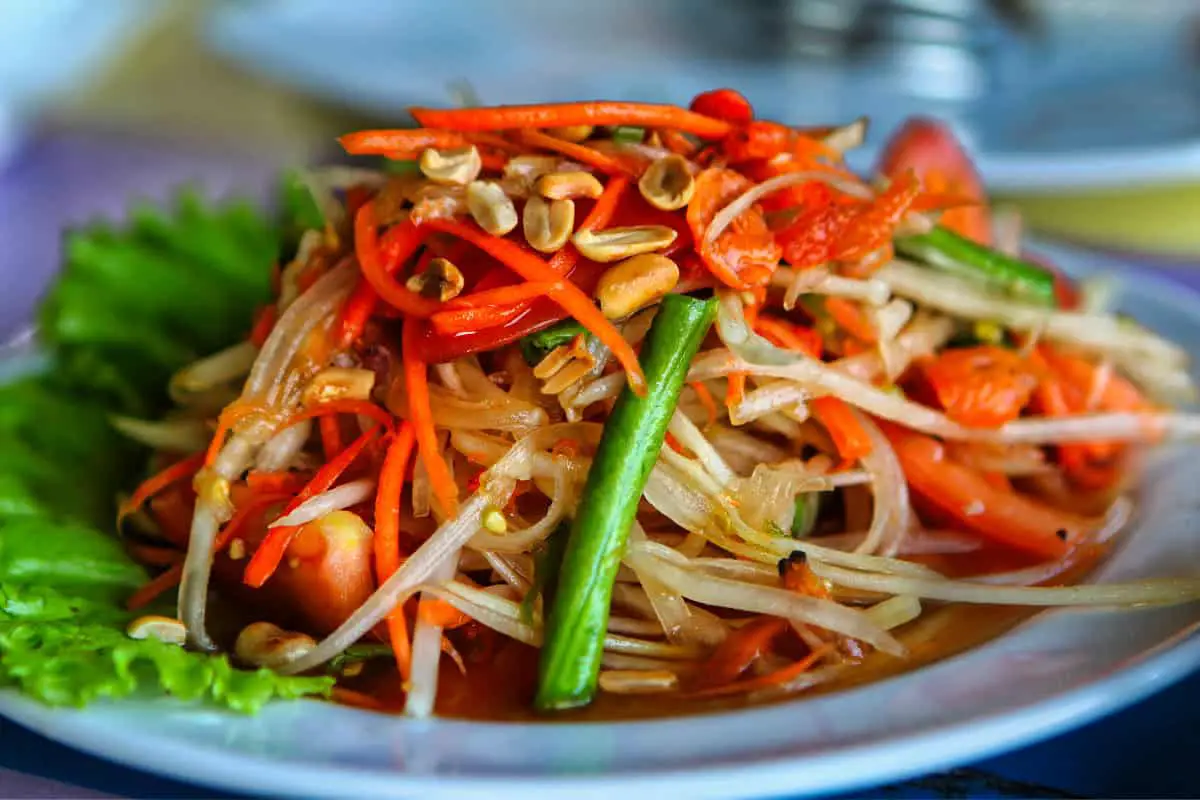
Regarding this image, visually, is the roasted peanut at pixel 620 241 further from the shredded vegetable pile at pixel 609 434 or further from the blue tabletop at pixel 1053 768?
the blue tabletop at pixel 1053 768

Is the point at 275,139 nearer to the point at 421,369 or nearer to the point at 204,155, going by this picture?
the point at 204,155

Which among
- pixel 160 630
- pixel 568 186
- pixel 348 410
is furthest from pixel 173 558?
pixel 568 186

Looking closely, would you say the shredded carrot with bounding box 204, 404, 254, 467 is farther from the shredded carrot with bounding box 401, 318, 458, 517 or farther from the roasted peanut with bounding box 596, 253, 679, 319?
the roasted peanut with bounding box 596, 253, 679, 319

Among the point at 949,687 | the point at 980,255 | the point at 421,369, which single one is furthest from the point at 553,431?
the point at 980,255

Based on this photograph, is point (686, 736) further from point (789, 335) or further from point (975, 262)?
point (975, 262)

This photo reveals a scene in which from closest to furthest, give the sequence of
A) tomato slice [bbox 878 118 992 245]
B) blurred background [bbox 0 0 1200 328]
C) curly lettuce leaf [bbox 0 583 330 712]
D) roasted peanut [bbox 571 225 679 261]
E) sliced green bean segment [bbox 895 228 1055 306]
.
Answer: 1. curly lettuce leaf [bbox 0 583 330 712]
2. roasted peanut [bbox 571 225 679 261]
3. sliced green bean segment [bbox 895 228 1055 306]
4. tomato slice [bbox 878 118 992 245]
5. blurred background [bbox 0 0 1200 328]

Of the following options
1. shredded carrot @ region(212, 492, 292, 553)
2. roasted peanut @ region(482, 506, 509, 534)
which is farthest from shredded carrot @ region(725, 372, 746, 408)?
shredded carrot @ region(212, 492, 292, 553)
